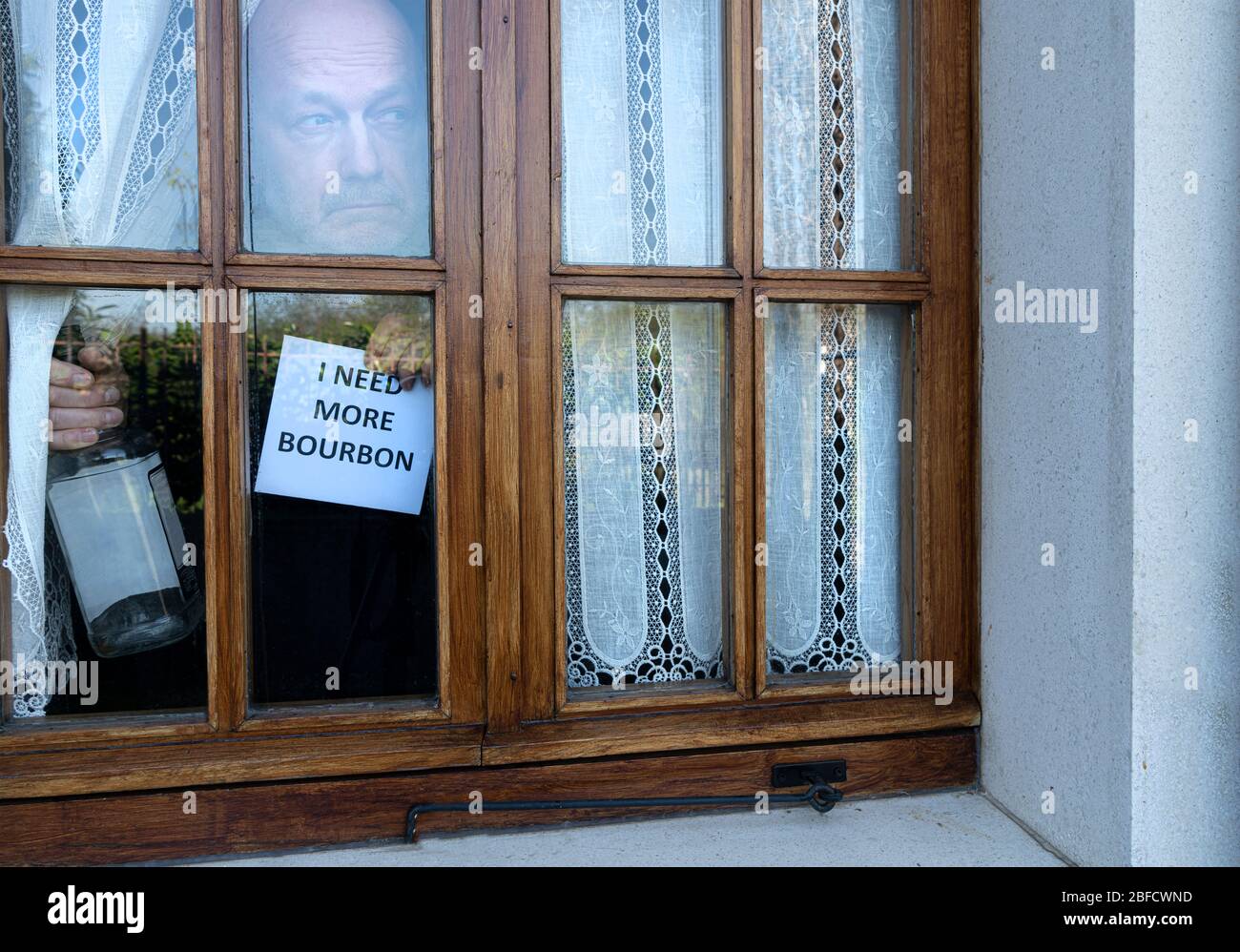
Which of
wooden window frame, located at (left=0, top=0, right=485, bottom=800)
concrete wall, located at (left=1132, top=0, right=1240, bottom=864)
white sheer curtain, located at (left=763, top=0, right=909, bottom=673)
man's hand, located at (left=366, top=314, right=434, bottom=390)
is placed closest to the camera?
concrete wall, located at (left=1132, top=0, right=1240, bottom=864)

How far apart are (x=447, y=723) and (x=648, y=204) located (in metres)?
0.91

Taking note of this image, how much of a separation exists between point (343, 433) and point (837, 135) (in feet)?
3.20

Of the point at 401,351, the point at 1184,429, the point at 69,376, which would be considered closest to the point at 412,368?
the point at 401,351

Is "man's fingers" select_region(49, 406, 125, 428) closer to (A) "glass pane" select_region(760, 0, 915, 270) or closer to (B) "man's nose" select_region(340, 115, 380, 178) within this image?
(B) "man's nose" select_region(340, 115, 380, 178)

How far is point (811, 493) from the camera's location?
1403mm

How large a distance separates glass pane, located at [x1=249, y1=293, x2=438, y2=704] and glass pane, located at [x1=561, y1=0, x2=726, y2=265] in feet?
1.07

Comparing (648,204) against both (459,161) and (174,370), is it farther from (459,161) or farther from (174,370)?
(174,370)

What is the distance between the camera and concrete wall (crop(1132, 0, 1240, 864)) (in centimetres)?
107

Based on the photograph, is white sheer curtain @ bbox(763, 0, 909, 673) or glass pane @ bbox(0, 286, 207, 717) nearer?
glass pane @ bbox(0, 286, 207, 717)

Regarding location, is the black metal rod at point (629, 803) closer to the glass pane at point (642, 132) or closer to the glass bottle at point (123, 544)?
the glass bottle at point (123, 544)

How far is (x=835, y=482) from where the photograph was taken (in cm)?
141

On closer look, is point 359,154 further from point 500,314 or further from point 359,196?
point 500,314

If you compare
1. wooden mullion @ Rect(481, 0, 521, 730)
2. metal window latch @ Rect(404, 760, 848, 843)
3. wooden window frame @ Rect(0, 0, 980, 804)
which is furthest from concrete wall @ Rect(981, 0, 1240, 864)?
wooden mullion @ Rect(481, 0, 521, 730)

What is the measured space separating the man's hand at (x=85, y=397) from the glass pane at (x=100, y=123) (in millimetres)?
179
